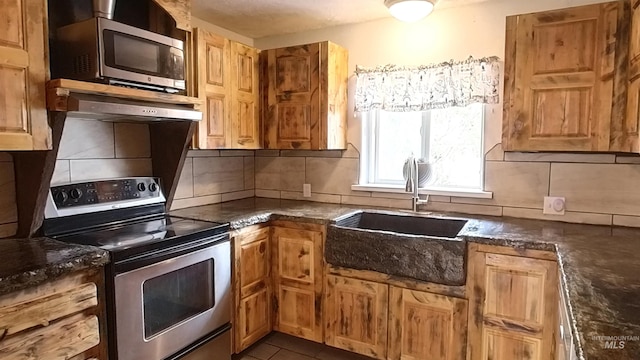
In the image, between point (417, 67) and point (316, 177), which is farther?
point (316, 177)

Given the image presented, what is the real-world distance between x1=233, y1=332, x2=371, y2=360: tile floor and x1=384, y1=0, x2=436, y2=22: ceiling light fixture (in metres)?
2.06

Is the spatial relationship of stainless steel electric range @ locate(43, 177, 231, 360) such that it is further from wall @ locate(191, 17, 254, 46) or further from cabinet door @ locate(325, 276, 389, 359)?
wall @ locate(191, 17, 254, 46)

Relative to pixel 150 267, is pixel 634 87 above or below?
above

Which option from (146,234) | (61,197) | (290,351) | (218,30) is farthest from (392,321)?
(218,30)

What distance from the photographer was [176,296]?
6.45ft

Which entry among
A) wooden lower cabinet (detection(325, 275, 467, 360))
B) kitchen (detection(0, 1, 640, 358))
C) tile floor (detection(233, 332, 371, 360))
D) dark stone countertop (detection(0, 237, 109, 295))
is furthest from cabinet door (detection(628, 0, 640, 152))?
dark stone countertop (detection(0, 237, 109, 295))

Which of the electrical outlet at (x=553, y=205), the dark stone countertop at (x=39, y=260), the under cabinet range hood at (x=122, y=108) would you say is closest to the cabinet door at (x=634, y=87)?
the electrical outlet at (x=553, y=205)

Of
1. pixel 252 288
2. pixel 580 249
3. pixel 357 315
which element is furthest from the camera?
pixel 252 288

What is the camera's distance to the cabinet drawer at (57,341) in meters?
1.32

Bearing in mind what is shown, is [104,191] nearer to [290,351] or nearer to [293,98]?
[293,98]

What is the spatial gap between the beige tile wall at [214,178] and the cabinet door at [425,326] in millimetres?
1512

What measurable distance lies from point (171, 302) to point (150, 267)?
27 centimetres

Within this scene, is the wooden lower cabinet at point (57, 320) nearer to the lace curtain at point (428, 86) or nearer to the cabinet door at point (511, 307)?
the cabinet door at point (511, 307)

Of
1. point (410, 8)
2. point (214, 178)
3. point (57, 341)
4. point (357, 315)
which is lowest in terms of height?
point (357, 315)
